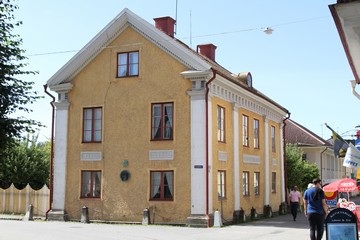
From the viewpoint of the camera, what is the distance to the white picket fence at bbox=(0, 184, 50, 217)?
997 inches

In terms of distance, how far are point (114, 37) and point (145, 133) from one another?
15.5 ft

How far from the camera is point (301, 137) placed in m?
51.8

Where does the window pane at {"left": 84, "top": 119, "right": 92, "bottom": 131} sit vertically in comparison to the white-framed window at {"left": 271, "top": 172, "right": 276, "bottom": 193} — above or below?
above

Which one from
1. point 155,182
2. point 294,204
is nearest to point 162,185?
point 155,182

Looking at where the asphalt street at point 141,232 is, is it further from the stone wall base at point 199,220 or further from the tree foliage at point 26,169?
the tree foliage at point 26,169

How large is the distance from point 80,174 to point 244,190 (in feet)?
25.7

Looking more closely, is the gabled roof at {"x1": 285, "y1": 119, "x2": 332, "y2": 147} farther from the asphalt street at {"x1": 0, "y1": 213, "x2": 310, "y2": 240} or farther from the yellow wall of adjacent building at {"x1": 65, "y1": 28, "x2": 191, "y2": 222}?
the yellow wall of adjacent building at {"x1": 65, "y1": 28, "x2": 191, "y2": 222}

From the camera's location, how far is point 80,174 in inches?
918

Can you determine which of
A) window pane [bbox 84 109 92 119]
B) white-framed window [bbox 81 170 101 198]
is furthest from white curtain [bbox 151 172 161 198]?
window pane [bbox 84 109 92 119]

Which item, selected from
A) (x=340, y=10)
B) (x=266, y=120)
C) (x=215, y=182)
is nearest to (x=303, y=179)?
(x=266, y=120)

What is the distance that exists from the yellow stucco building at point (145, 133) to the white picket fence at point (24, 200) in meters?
1.94

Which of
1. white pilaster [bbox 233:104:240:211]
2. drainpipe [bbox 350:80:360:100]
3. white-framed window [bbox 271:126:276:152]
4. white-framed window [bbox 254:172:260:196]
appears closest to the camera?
drainpipe [bbox 350:80:360:100]

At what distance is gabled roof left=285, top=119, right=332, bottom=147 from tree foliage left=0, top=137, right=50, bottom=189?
87.8 ft

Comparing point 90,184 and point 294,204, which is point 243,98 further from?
point 90,184
